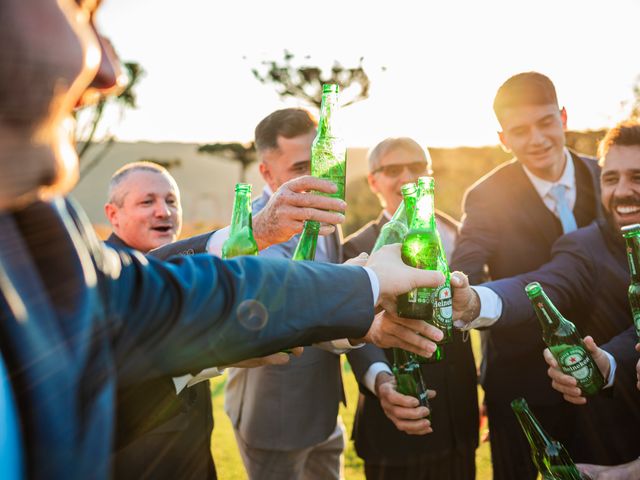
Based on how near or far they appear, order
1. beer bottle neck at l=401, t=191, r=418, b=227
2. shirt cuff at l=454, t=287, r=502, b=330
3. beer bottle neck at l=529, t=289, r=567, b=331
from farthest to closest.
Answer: shirt cuff at l=454, t=287, r=502, b=330
beer bottle neck at l=529, t=289, r=567, b=331
beer bottle neck at l=401, t=191, r=418, b=227

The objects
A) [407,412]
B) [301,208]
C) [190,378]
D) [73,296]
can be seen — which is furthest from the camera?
[407,412]

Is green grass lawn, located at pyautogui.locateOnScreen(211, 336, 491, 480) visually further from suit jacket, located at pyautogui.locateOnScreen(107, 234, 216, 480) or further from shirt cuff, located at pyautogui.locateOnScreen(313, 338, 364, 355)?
shirt cuff, located at pyautogui.locateOnScreen(313, 338, 364, 355)

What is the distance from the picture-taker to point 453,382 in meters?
3.29

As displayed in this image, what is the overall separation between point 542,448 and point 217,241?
1678mm

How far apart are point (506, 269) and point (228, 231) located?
6.05 feet

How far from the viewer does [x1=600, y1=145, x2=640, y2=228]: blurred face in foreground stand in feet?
8.92

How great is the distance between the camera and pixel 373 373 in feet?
10.1

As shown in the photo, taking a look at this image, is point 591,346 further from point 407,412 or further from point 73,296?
point 73,296

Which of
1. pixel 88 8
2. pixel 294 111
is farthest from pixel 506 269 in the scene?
pixel 88 8

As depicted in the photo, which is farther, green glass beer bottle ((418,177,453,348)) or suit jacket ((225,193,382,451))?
suit jacket ((225,193,382,451))

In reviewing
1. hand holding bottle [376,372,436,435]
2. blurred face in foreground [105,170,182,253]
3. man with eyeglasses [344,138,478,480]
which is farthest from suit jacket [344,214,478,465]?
blurred face in foreground [105,170,182,253]

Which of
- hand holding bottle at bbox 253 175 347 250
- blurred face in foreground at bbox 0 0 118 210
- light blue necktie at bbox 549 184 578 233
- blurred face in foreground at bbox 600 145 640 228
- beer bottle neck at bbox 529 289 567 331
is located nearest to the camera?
blurred face in foreground at bbox 0 0 118 210

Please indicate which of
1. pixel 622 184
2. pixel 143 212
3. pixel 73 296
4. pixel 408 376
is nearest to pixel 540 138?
pixel 622 184

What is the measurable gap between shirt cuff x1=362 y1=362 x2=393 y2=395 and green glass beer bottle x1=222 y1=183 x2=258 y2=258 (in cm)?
115
